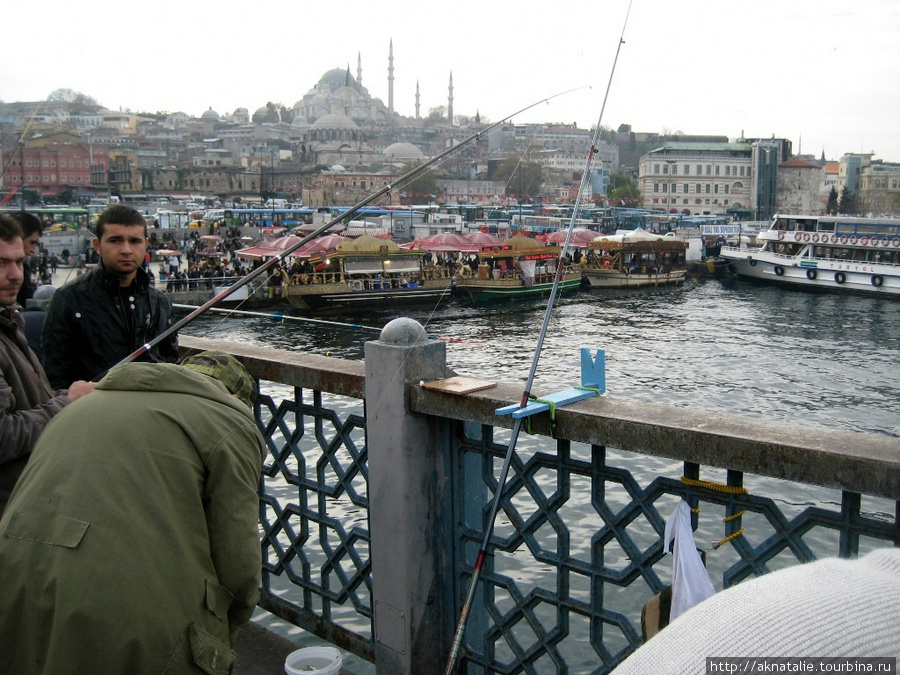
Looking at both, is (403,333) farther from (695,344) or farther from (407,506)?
(695,344)

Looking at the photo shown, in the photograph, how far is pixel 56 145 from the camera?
79.9 metres

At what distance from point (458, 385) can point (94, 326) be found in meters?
1.28

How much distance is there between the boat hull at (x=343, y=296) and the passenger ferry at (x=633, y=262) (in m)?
11.5

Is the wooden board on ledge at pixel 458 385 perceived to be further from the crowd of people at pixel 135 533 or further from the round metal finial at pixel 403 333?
the crowd of people at pixel 135 533

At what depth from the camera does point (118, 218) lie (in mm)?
2969

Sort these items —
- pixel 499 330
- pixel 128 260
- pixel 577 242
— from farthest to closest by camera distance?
pixel 577 242
pixel 499 330
pixel 128 260

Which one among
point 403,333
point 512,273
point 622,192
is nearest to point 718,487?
point 403,333

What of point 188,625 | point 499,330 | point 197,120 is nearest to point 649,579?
point 188,625

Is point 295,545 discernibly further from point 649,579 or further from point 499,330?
point 499,330

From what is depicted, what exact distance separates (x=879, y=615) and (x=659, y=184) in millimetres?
76284

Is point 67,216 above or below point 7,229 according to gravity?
above

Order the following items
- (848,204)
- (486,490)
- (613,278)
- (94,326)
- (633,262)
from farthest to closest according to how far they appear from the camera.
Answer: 1. (848,204)
2. (633,262)
3. (613,278)
4. (94,326)
5. (486,490)

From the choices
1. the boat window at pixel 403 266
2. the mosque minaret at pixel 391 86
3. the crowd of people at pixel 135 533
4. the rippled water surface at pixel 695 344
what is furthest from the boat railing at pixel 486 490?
the mosque minaret at pixel 391 86

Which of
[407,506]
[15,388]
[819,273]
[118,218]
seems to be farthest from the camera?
[819,273]
